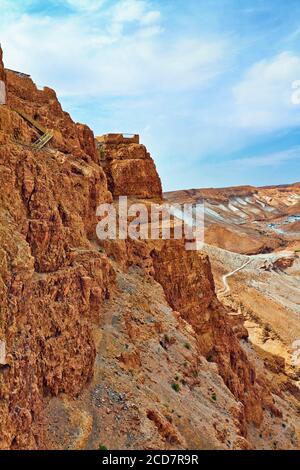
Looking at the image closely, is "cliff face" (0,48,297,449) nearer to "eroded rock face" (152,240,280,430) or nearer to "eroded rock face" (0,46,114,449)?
"eroded rock face" (0,46,114,449)

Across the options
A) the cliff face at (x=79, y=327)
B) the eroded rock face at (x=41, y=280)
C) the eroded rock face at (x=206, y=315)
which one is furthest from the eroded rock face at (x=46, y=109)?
the eroded rock face at (x=206, y=315)

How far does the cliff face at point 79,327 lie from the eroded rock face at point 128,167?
5.41 m

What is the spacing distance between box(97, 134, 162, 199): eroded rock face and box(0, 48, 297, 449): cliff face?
5413 millimetres

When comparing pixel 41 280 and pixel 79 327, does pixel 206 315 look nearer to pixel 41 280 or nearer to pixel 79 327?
pixel 79 327

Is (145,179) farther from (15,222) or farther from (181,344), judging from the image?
(15,222)

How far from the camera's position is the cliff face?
434 inches

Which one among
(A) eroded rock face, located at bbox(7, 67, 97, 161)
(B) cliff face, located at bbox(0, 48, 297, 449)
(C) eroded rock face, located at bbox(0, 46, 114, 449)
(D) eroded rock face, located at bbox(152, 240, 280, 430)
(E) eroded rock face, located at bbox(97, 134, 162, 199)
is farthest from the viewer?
(E) eroded rock face, located at bbox(97, 134, 162, 199)

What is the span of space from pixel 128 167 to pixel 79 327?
1778 centimetres

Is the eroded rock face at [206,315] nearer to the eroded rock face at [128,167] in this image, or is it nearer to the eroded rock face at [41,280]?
the eroded rock face at [128,167]

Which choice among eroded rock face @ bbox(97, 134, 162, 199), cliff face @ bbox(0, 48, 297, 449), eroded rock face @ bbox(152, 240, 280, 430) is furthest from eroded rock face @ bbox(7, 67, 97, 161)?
eroded rock face @ bbox(152, 240, 280, 430)

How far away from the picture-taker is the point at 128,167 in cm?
3000

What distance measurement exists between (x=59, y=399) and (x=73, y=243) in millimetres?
5617

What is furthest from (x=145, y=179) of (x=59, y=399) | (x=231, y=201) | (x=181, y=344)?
(x=231, y=201)
